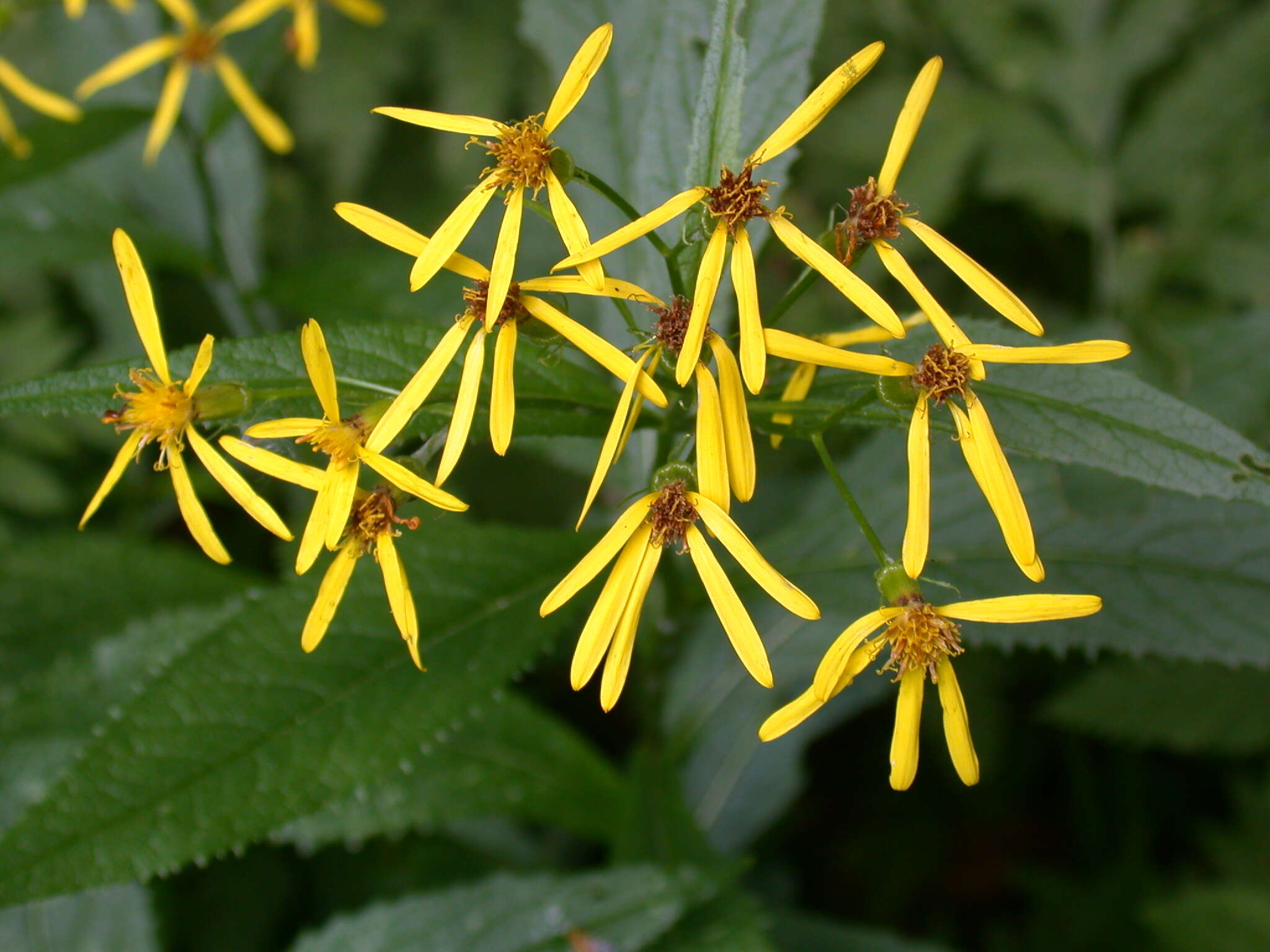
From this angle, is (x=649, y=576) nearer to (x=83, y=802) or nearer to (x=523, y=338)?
(x=523, y=338)

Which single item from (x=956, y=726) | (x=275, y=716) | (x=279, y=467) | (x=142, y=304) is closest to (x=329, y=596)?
(x=279, y=467)

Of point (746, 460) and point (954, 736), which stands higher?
point (746, 460)

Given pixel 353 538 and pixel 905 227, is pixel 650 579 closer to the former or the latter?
pixel 353 538

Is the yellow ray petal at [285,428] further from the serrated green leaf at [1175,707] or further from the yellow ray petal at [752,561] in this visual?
the serrated green leaf at [1175,707]

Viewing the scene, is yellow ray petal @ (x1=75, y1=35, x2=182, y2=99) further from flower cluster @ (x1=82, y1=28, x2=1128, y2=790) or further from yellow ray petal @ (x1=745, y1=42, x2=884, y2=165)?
yellow ray petal @ (x1=745, y1=42, x2=884, y2=165)

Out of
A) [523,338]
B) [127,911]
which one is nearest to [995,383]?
[523,338]

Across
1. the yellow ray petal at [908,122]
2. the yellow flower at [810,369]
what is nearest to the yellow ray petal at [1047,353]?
the yellow flower at [810,369]

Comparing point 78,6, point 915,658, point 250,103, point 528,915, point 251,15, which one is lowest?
point 528,915
